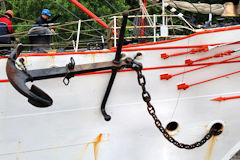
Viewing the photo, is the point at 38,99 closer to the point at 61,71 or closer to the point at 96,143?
the point at 61,71

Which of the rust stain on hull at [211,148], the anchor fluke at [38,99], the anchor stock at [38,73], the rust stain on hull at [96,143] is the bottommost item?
the rust stain on hull at [211,148]

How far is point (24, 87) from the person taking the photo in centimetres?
241

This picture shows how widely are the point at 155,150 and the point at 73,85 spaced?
1.72 metres

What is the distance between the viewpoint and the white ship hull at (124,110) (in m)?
3.33

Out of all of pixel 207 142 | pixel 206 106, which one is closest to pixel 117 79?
pixel 206 106

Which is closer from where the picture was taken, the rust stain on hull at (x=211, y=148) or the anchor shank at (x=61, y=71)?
the anchor shank at (x=61, y=71)

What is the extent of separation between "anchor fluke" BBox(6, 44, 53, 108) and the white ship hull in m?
0.67

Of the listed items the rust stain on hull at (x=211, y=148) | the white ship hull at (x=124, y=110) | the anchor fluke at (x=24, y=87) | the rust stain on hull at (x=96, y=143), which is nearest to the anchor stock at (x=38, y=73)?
the anchor fluke at (x=24, y=87)

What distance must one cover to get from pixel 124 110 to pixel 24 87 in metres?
1.65

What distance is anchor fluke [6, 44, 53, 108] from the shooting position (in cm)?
238

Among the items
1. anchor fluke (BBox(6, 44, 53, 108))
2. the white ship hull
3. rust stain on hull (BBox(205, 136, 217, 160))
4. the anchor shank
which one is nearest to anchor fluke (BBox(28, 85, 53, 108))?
anchor fluke (BBox(6, 44, 53, 108))

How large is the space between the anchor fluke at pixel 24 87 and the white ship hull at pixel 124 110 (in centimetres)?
67

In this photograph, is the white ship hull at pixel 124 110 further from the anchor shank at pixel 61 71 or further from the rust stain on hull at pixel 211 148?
the anchor shank at pixel 61 71

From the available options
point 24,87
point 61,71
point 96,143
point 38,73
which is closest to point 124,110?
point 96,143
